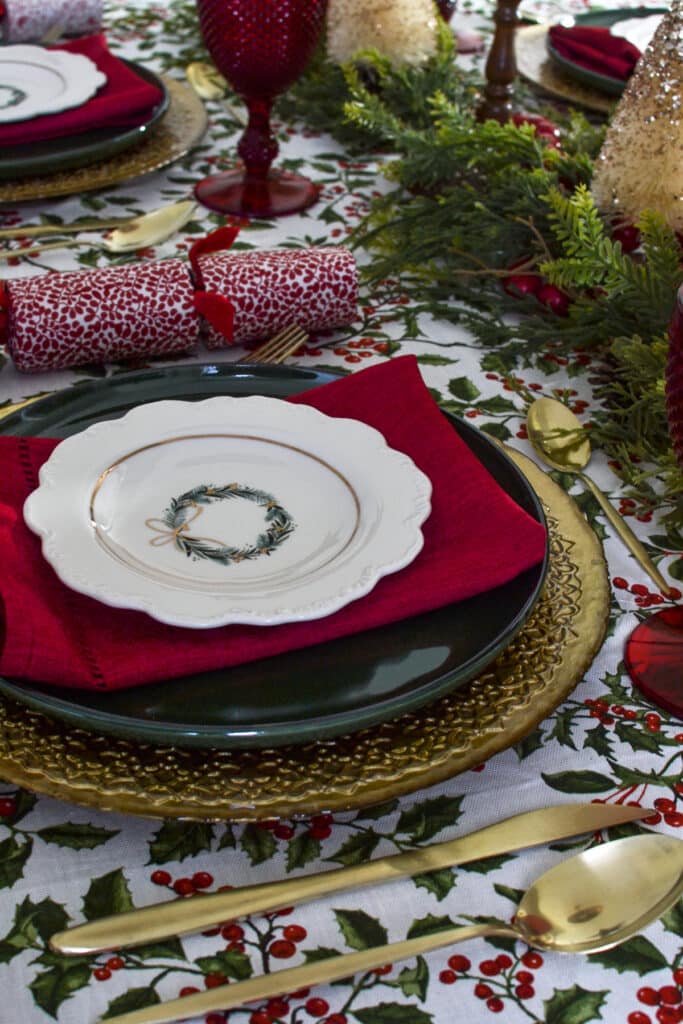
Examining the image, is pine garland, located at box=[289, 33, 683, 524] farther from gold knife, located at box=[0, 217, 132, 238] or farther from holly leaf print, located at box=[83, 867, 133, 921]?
holly leaf print, located at box=[83, 867, 133, 921]

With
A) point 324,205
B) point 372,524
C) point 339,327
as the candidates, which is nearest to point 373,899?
point 372,524

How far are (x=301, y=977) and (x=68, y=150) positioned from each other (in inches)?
29.9

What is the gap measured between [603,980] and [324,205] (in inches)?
30.9

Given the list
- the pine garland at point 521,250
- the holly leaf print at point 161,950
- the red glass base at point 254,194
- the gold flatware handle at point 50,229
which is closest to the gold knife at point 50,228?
the gold flatware handle at point 50,229

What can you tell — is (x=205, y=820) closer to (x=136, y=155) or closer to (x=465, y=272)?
(x=465, y=272)

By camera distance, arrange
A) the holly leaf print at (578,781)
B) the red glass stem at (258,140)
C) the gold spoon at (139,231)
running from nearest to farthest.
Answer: the holly leaf print at (578,781) → the gold spoon at (139,231) → the red glass stem at (258,140)

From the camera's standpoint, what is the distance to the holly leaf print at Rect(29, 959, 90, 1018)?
37 cm

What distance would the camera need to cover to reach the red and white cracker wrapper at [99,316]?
73 cm

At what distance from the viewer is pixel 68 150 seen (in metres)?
0.94

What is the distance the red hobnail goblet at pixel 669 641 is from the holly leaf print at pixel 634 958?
0.13 m

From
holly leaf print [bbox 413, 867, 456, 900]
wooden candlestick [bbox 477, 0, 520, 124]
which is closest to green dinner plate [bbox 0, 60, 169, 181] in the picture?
wooden candlestick [bbox 477, 0, 520, 124]

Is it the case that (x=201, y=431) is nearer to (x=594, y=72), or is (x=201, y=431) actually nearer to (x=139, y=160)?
(x=139, y=160)

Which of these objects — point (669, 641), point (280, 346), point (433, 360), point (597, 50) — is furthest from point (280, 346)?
point (597, 50)

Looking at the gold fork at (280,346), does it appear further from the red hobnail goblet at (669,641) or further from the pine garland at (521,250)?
the red hobnail goblet at (669,641)
